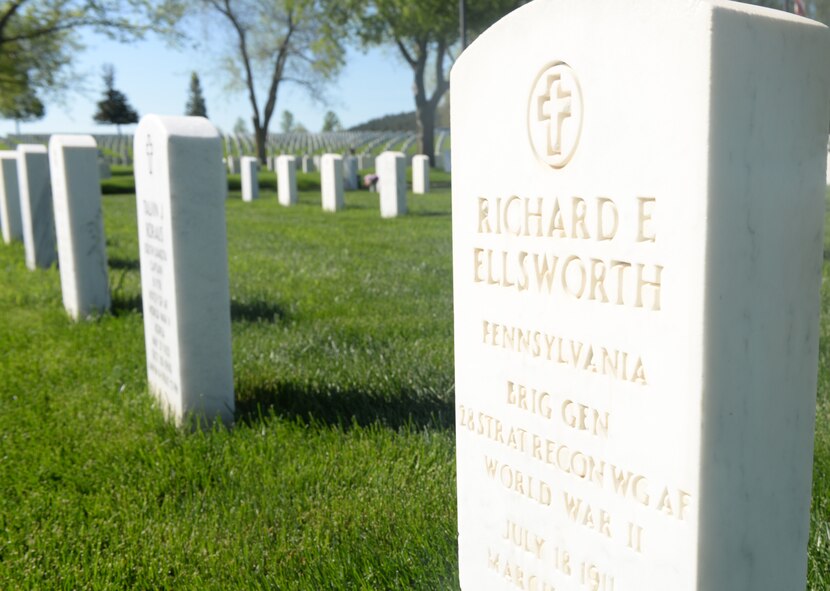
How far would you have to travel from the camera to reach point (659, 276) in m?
1.68

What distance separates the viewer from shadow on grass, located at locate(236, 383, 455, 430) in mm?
3803

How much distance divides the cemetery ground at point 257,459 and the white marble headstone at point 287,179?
12854 millimetres

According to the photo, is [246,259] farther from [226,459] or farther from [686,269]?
[686,269]

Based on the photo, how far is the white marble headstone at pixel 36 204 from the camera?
8125mm

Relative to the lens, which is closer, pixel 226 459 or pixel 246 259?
pixel 226 459

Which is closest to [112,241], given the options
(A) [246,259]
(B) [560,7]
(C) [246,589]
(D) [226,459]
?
(A) [246,259]

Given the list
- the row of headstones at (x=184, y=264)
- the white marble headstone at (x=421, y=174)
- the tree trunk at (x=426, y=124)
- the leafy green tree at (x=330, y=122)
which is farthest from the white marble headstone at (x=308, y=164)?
the leafy green tree at (x=330, y=122)

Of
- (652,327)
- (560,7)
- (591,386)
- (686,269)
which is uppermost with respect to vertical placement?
(560,7)

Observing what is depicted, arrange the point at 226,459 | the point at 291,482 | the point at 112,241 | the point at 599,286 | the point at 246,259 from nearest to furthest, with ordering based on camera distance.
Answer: the point at 599,286, the point at 291,482, the point at 226,459, the point at 246,259, the point at 112,241

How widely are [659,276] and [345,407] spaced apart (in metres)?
2.53

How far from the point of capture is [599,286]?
1813 mm

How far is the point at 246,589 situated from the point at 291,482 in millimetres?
708

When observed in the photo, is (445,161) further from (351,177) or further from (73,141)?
(73,141)

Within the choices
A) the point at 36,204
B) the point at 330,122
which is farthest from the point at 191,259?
the point at 330,122
